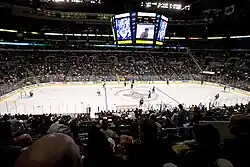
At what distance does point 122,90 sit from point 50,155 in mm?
28326

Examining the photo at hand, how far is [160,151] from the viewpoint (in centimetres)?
248

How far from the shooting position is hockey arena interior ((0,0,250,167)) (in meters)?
2.37

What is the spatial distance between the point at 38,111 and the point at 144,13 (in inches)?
467

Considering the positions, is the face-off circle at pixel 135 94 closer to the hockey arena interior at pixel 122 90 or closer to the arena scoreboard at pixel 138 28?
the hockey arena interior at pixel 122 90

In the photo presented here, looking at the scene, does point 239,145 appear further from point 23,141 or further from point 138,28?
point 138,28

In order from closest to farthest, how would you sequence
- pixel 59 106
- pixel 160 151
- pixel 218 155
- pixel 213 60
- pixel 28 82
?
pixel 218 155 → pixel 160 151 → pixel 59 106 → pixel 28 82 → pixel 213 60

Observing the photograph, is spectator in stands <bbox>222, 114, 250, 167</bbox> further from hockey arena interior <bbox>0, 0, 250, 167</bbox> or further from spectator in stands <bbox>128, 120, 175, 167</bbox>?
spectator in stands <bbox>128, 120, 175, 167</bbox>

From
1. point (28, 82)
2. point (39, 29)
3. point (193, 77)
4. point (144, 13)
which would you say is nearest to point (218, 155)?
point (144, 13)

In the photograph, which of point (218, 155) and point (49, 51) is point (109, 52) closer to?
point (49, 51)

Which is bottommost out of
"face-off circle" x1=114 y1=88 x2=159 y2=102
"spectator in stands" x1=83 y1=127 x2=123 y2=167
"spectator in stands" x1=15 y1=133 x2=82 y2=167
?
"face-off circle" x1=114 y1=88 x2=159 y2=102

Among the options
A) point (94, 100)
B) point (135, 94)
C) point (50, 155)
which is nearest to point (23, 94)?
point (94, 100)

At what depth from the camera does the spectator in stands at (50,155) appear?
1.07 metres

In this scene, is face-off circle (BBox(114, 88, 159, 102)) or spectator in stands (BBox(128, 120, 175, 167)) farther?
face-off circle (BBox(114, 88, 159, 102))

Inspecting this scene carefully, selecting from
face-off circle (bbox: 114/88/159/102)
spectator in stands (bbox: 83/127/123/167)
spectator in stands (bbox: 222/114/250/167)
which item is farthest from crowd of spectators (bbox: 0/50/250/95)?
spectator in stands (bbox: 222/114/250/167)
